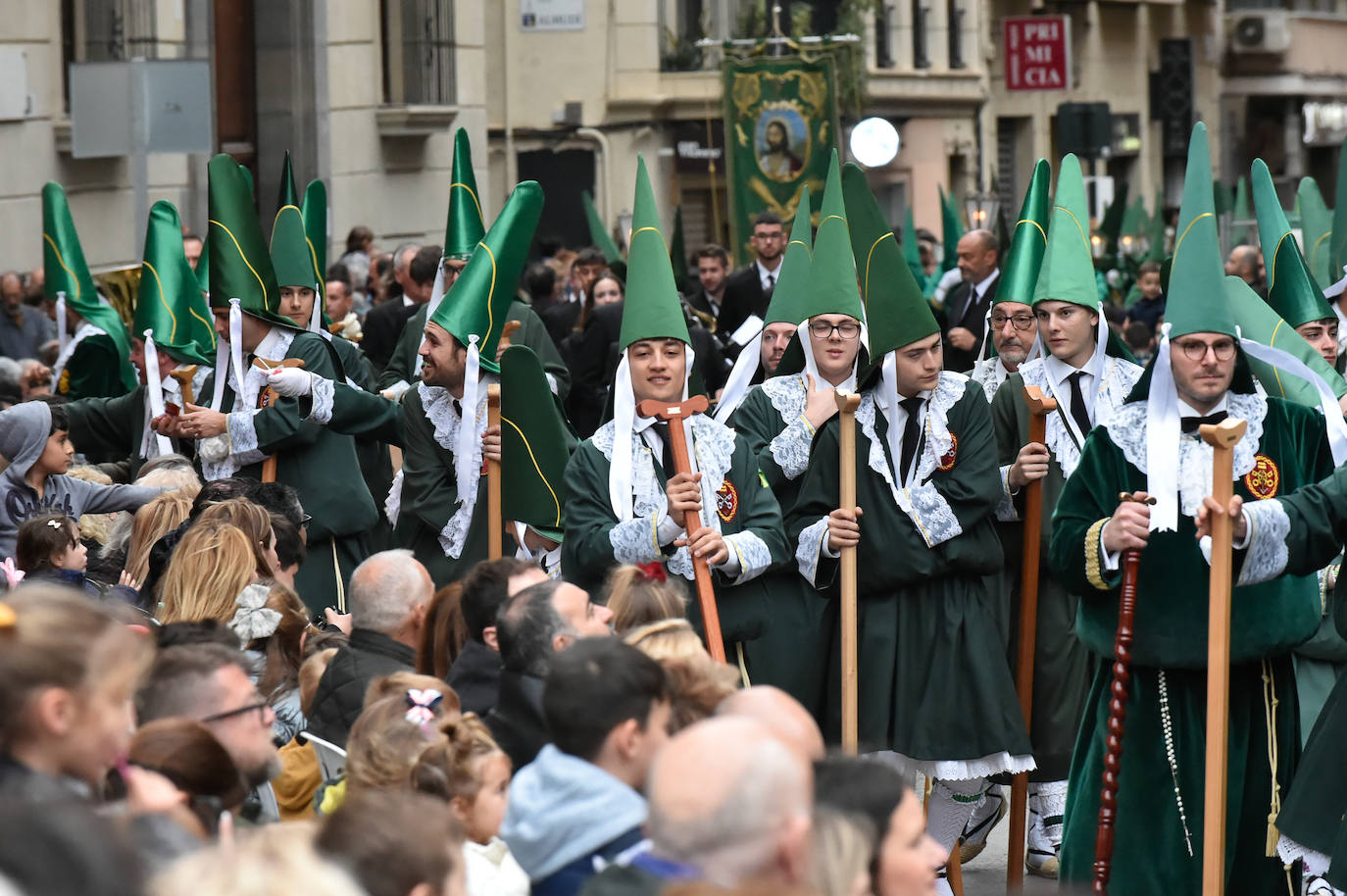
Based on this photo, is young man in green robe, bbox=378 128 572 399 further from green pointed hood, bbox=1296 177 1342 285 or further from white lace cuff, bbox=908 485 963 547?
green pointed hood, bbox=1296 177 1342 285

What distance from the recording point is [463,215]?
31.1ft

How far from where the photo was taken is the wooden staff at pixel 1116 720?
5.70 m

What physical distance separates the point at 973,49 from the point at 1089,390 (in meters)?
26.9

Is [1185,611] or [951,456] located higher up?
[951,456]

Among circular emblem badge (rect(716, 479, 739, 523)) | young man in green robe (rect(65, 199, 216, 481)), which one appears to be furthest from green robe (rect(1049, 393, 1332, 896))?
young man in green robe (rect(65, 199, 216, 481))

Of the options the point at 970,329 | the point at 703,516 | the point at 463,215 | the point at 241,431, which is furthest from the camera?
the point at 970,329

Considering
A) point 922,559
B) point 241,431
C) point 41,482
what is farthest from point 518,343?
point 922,559

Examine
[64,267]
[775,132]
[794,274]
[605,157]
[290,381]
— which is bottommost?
[290,381]

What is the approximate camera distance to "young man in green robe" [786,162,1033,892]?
6613 mm

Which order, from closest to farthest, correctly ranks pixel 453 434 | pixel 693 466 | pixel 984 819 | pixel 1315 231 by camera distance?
pixel 693 466 < pixel 984 819 < pixel 453 434 < pixel 1315 231

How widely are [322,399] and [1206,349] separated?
3.55 metres

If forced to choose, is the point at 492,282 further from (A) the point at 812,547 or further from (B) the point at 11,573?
(B) the point at 11,573

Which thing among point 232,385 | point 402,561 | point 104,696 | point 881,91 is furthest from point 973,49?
point 104,696

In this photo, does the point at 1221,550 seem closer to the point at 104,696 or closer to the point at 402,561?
the point at 402,561
